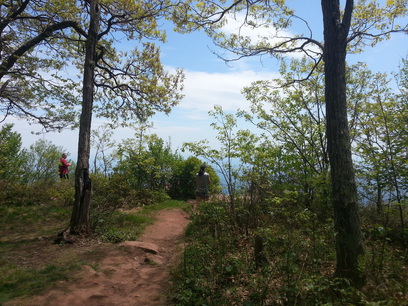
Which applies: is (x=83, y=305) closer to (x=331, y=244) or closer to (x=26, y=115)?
(x=331, y=244)

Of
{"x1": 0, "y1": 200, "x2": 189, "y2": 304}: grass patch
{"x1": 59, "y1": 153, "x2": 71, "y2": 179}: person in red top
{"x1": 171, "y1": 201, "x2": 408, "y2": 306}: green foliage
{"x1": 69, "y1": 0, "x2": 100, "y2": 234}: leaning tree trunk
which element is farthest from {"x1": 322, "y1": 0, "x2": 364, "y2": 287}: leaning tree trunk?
{"x1": 59, "y1": 153, "x2": 71, "y2": 179}: person in red top

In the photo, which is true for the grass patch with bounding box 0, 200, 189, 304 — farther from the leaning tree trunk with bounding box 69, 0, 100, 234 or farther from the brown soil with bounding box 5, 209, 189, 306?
the leaning tree trunk with bounding box 69, 0, 100, 234

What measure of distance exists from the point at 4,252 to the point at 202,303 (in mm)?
4649

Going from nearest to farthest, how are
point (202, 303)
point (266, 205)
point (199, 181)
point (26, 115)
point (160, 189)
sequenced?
point (202, 303) → point (266, 205) → point (199, 181) → point (26, 115) → point (160, 189)

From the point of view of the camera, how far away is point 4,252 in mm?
5672

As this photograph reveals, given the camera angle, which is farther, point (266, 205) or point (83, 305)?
point (266, 205)

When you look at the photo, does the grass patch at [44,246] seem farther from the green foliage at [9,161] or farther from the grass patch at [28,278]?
the green foliage at [9,161]

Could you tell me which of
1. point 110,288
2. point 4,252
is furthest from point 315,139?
point 4,252

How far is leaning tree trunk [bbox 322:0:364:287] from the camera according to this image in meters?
3.52

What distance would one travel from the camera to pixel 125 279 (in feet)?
15.3

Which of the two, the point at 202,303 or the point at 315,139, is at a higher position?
the point at 315,139

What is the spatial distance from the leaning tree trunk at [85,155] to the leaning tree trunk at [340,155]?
5.69 m

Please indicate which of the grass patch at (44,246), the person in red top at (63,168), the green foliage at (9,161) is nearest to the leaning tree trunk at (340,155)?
the grass patch at (44,246)

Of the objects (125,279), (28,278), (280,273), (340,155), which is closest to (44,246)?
(28,278)
